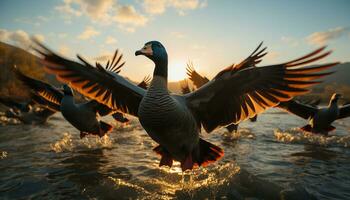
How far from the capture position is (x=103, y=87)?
249 inches

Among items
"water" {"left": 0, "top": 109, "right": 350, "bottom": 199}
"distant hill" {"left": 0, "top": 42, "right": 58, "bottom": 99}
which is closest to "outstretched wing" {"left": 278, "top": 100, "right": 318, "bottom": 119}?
"water" {"left": 0, "top": 109, "right": 350, "bottom": 199}

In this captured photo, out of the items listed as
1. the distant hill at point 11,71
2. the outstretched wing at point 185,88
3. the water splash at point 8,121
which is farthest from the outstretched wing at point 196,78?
the distant hill at point 11,71

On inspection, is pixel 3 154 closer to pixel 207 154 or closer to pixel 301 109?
pixel 207 154

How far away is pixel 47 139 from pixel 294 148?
10.2 m

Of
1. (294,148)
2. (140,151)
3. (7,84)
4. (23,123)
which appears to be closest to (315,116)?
(294,148)

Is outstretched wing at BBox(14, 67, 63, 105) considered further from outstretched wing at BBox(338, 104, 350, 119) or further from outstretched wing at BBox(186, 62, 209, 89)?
outstretched wing at BBox(338, 104, 350, 119)

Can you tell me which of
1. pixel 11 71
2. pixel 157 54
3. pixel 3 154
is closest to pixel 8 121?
pixel 3 154

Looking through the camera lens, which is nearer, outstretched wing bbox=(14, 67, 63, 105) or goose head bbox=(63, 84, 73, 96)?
goose head bbox=(63, 84, 73, 96)

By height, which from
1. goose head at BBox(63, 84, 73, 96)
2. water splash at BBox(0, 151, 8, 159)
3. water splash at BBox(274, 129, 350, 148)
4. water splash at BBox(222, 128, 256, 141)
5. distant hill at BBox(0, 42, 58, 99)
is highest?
distant hill at BBox(0, 42, 58, 99)

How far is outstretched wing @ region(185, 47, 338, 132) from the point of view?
4.75 m

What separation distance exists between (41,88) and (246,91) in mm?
8236

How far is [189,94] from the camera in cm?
555

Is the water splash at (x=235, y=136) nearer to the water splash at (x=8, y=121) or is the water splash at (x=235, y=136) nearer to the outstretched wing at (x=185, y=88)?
the outstretched wing at (x=185, y=88)

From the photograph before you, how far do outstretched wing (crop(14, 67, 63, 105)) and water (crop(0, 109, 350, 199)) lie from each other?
1901 millimetres
